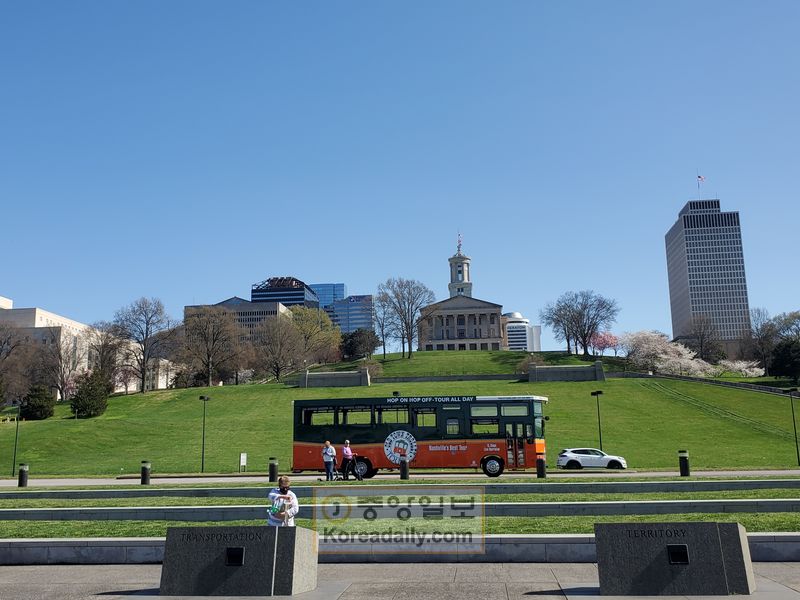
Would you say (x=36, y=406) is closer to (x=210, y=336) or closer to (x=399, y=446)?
(x=210, y=336)

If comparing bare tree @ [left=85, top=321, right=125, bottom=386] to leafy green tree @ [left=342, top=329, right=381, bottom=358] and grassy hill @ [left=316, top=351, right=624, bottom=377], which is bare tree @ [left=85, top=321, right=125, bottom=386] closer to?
grassy hill @ [left=316, top=351, right=624, bottom=377]

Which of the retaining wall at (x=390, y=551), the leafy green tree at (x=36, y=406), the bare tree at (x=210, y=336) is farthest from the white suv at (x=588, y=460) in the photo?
the bare tree at (x=210, y=336)

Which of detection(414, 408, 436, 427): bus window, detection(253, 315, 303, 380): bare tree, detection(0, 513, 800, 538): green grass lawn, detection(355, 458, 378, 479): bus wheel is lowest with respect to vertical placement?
detection(355, 458, 378, 479): bus wheel

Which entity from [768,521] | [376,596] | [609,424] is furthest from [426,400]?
[609,424]

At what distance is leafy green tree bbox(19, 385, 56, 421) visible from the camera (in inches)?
2581

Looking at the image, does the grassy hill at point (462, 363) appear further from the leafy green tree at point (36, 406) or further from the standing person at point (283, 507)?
the standing person at point (283, 507)

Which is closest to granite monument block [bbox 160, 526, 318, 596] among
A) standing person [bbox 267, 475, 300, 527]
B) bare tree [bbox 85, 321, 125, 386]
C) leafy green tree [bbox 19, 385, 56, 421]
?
standing person [bbox 267, 475, 300, 527]

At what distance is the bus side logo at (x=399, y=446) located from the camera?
31984 millimetres

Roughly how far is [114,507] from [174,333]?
3108 inches

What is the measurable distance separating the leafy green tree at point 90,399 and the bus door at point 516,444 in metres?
48.0

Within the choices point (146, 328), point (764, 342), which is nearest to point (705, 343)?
point (764, 342)

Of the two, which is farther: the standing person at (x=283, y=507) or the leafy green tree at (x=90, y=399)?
the leafy green tree at (x=90, y=399)

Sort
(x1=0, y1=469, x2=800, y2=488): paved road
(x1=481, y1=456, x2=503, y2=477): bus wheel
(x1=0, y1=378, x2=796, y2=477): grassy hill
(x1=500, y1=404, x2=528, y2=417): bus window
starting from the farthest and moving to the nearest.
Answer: (x1=0, y1=378, x2=796, y2=477): grassy hill → (x1=500, y1=404, x2=528, y2=417): bus window → (x1=481, y1=456, x2=503, y2=477): bus wheel → (x1=0, y1=469, x2=800, y2=488): paved road

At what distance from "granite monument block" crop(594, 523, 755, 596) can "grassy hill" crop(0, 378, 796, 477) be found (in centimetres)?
2773
